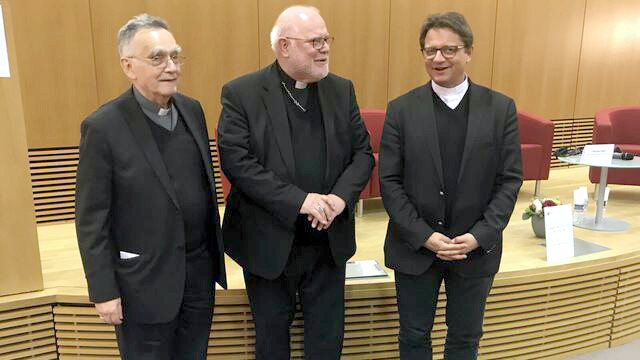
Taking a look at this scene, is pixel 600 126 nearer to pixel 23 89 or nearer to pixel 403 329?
pixel 403 329

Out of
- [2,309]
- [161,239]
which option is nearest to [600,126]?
[161,239]

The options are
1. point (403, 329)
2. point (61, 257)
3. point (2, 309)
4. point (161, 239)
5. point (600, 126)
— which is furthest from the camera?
point (600, 126)

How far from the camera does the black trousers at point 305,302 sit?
80.0 inches

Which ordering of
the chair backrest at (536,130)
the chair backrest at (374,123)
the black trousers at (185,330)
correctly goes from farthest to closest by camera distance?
1. the chair backrest at (536,130)
2. the chair backrest at (374,123)
3. the black trousers at (185,330)

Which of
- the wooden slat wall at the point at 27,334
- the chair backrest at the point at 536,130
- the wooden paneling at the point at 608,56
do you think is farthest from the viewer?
the wooden paneling at the point at 608,56

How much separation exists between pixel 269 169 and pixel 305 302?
569mm

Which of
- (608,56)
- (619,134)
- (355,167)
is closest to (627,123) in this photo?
(619,134)

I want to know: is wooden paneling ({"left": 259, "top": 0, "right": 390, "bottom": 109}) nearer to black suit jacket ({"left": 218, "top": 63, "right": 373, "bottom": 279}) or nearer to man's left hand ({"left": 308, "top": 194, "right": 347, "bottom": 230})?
black suit jacket ({"left": 218, "top": 63, "right": 373, "bottom": 279})

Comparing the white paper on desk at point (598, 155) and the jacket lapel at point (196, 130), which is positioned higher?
the jacket lapel at point (196, 130)

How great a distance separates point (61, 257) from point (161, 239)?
181 centimetres

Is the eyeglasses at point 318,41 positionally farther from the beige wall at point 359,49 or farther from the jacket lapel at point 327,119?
the beige wall at point 359,49

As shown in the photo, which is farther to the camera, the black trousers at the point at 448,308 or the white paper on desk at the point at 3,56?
the white paper on desk at the point at 3,56

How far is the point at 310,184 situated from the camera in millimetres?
1988

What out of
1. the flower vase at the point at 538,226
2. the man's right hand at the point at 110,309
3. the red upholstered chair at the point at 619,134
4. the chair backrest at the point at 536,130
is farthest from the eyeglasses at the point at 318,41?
the red upholstered chair at the point at 619,134
